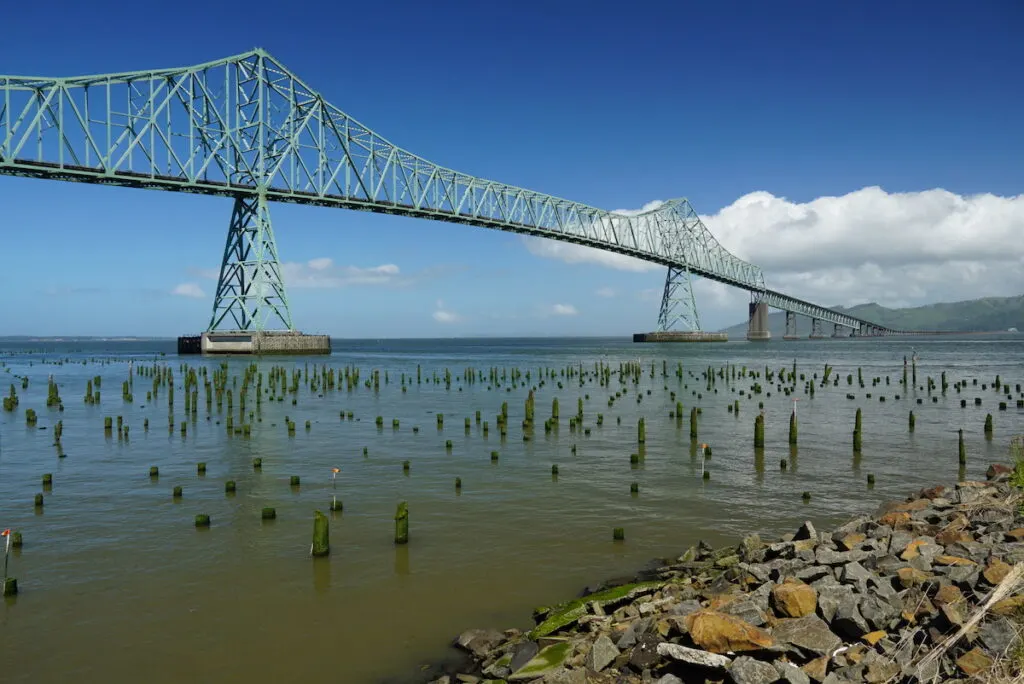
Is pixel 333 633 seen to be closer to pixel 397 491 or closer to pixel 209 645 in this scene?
pixel 209 645

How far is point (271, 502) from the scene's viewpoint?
54.7 ft

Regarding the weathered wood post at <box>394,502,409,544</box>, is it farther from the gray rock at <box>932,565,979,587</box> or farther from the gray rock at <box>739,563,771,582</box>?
the gray rock at <box>932,565,979,587</box>

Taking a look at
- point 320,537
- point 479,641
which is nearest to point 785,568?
point 479,641

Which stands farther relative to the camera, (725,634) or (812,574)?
(812,574)

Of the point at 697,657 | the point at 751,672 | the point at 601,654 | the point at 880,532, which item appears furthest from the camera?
the point at 880,532

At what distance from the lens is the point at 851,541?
10.0 m

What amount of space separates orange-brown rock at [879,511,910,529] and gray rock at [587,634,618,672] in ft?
19.4

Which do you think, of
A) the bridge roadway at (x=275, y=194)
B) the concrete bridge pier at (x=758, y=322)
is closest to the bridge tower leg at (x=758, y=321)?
the concrete bridge pier at (x=758, y=322)

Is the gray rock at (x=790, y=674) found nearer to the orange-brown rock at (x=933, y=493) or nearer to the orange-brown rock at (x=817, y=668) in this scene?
the orange-brown rock at (x=817, y=668)

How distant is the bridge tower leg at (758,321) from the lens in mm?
175500

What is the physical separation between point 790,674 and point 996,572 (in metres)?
2.84

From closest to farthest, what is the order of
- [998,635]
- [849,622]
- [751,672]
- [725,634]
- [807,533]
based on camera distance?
1. [998,635]
2. [751,672]
3. [725,634]
4. [849,622]
5. [807,533]

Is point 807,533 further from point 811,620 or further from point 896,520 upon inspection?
point 811,620

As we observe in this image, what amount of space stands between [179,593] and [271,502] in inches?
233
